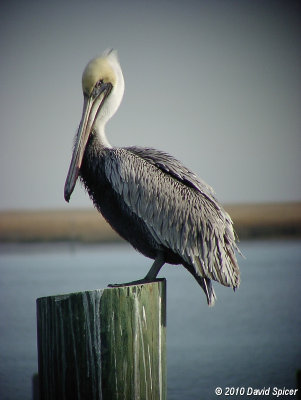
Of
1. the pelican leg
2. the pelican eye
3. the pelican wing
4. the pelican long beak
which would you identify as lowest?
the pelican leg

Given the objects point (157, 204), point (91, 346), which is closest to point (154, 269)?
point (157, 204)

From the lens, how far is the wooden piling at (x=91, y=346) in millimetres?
3418

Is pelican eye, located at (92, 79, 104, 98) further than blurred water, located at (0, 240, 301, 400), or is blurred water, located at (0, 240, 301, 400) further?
blurred water, located at (0, 240, 301, 400)

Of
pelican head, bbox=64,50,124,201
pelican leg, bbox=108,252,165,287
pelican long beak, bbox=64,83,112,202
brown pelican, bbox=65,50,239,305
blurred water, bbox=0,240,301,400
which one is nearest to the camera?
pelican leg, bbox=108,252,165,287

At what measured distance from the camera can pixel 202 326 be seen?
15.9 meters

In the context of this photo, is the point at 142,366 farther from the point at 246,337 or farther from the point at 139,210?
the point at 246,337

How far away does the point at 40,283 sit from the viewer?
21203 millimetres

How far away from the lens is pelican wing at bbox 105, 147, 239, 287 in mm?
4930

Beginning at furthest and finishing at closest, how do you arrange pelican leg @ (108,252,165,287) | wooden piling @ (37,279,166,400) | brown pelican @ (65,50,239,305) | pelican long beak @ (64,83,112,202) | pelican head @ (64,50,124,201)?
pelican head @ (64,50,124,201) → brown pelican @ (65,50,239,305) → pelican long beak @ (64,83,112,202) → pelican leg @ (108,252,165,287) → wooden piling @ (37,279,166,400)

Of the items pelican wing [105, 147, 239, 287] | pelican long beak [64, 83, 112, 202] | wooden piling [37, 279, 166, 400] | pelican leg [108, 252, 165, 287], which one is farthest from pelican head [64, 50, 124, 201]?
wooden piling [37, 279, 166, 400]

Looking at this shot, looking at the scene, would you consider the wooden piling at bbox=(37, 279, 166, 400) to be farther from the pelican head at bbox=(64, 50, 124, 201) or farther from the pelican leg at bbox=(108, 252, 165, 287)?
the pelican head at bbox=(64, 50, 124, 201)

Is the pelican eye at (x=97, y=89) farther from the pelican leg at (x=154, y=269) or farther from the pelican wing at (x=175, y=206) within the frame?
the pelican leg at (x=154, y=269)

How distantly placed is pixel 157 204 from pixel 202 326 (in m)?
11.2

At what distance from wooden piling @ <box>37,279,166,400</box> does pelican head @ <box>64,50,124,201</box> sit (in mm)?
1885
